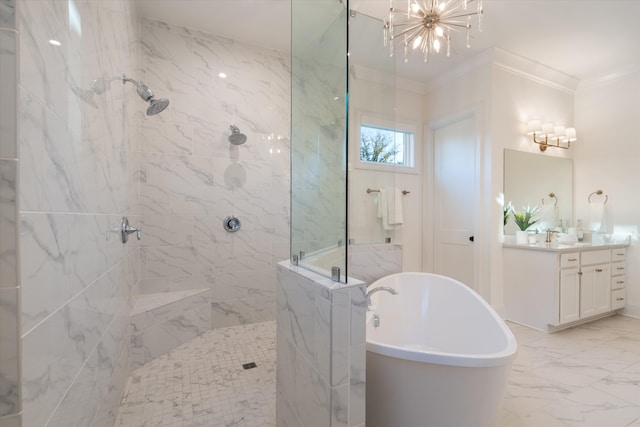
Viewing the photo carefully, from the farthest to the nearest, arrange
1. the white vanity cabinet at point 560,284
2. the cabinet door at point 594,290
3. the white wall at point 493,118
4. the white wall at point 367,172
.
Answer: the white wall at point 493,118 → the cabinet door at point 594,290 → the white vanity cabinet at point 560,284 → the white wall at point 367,172

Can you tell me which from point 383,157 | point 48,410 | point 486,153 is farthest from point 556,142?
point 48,410

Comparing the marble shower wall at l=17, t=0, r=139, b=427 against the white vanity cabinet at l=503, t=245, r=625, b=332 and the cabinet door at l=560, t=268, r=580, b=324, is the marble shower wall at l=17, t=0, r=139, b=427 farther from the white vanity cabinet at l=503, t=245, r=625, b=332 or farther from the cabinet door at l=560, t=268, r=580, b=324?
the cabinet door at l=560, t=268, r=580, b=324

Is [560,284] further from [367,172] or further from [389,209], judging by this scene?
[367,172]

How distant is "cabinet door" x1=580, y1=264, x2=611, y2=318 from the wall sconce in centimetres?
144

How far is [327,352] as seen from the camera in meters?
1.02

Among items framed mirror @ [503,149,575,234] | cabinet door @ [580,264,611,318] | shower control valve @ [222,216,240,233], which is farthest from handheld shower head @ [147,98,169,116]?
cabinet door @ [580,264,611,318]

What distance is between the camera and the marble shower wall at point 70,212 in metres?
0.72

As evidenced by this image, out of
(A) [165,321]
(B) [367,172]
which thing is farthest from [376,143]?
(A) [165,321]

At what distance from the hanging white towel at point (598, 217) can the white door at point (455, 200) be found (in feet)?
5.22

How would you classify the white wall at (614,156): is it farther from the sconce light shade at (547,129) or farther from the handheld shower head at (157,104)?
the handheld shower head at (157,104)

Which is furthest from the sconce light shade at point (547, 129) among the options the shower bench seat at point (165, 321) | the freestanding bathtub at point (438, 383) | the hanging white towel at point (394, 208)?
the shower bench seat at point (165, 321)

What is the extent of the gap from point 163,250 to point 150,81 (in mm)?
1475

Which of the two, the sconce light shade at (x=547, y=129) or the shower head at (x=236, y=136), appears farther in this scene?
A: the sconce light shade at (x=547, y=129)

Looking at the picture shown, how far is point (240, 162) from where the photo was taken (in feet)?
9.40
